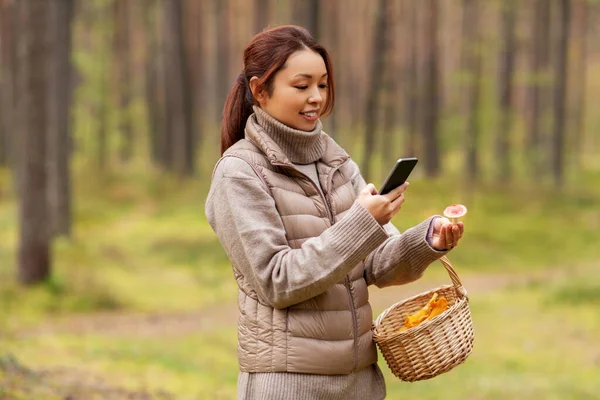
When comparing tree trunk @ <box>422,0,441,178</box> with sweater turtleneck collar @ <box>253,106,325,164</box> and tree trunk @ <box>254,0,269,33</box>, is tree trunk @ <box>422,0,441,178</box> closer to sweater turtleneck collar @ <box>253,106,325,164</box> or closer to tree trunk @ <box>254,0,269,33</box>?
tree trunk @ <box>254,0,269,33</box>

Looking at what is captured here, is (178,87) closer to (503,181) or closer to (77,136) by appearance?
(77,136)

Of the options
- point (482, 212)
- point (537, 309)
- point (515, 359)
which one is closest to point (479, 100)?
point (482, 212)

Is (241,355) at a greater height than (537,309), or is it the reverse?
(241,355)

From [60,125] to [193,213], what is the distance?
5114 mm

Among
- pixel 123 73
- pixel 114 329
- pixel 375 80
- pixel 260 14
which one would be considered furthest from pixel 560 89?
pixel 123 73

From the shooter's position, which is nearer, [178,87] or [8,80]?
[8,80]

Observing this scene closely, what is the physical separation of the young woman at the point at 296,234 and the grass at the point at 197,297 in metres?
3.92

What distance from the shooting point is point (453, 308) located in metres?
3.34

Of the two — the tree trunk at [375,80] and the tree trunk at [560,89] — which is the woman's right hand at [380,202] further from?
the tree trunk at [560,89]

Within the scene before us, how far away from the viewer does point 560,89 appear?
26453mm

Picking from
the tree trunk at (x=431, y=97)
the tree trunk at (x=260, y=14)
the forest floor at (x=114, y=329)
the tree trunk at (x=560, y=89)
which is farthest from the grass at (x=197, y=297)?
the tree trunk at (x=260, y=14)

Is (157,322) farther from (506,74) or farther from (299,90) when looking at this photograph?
(506,74)

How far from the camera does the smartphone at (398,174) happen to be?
304 centimetres

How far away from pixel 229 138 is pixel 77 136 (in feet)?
103
